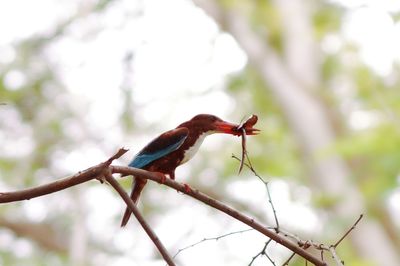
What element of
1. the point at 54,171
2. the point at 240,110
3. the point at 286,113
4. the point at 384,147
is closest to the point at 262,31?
the point at 240,110

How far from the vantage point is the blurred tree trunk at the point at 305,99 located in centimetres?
693

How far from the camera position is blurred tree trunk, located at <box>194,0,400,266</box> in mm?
6930

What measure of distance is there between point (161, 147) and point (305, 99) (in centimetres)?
671

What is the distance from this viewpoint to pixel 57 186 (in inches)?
48.1

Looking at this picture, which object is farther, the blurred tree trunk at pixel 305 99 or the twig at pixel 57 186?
the blurred tree trunk at pixel 305 99

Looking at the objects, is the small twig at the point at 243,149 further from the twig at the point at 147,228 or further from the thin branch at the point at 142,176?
the twig at the point at 147,228

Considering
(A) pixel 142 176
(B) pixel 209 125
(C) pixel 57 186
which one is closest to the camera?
(C) pixel 57 186

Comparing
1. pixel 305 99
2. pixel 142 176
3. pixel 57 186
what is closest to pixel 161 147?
pixel 142 176

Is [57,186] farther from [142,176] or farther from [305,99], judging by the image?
[305,99]

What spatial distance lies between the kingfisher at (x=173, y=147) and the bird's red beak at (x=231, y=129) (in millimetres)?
29

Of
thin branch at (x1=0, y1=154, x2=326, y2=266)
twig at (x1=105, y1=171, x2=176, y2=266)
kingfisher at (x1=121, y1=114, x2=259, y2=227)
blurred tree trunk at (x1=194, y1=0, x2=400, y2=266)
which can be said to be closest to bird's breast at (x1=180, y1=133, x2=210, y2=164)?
kingfisher at (x1=121, y1=114, x2=259, y2=227)

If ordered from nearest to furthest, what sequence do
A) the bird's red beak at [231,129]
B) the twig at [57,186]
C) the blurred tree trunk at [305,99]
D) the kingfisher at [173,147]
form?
the twig at [57,186]
the bird's red beak at [231,129]
the kingfisher at [173,147]
the blurred tree trunk at [305,99]

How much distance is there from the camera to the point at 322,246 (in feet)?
4.49

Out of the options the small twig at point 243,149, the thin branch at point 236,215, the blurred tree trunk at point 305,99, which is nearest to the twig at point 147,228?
the thin branch at point 236,215
